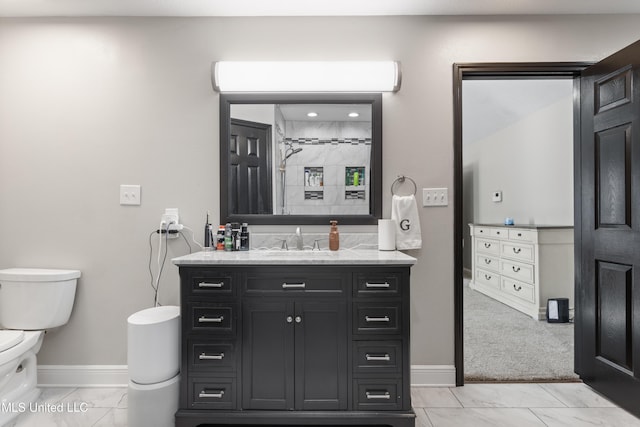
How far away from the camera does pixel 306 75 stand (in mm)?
2018

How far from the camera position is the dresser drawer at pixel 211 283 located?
1.58m

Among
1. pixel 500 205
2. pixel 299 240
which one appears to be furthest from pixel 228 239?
pixel 500 205

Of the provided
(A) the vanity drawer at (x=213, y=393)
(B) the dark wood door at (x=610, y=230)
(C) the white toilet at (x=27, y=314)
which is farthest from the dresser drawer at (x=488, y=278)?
(C) the white toilet at (x=27, y=314)

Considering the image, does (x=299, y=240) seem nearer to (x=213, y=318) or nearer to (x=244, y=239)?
(x=244, y=239)

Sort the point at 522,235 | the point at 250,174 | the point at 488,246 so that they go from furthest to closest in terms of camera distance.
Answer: the point at 488,246 < the point at 522,235 < the point at 250,174

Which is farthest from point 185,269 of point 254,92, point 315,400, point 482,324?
point 482,324

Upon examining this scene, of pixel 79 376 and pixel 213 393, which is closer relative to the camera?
pixel 213 393

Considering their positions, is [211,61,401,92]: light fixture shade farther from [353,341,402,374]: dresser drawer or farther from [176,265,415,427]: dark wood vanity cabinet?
[353,341,402,374]: dresser drawer

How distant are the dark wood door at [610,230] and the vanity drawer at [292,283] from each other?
1472mm

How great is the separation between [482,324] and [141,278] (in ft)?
9.25

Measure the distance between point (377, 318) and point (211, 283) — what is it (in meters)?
0.78

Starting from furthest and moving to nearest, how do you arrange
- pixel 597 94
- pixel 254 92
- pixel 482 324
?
pixel 482 324
pixel 254 92
pixel 597 94

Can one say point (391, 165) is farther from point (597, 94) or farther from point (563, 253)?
point (563, 253)

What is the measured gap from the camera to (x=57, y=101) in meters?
2.06
